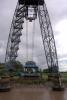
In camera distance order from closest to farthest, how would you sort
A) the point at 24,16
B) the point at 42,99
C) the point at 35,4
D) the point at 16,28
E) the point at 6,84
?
1. the point at 42,99
2. the point at 6,84
3. the point at 35,4
4. the point at 24,16
5. the point at 16,28

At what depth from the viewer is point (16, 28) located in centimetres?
4922

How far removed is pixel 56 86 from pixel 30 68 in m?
26.3

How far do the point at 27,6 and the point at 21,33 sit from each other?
9.11 meters

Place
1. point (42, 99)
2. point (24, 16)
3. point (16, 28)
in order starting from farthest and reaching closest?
1. point (16, 28)
2. point (24, 16)
3. point (42, 99)

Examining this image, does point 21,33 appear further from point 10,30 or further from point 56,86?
point 56,86

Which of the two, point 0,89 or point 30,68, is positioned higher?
point 30,68

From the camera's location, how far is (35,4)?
41.8 metres

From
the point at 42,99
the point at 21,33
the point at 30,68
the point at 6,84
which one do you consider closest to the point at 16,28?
the point at 21,33

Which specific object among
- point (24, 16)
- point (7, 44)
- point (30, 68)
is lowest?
point (30, 68)

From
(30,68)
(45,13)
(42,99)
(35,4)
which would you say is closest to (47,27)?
(45,13)

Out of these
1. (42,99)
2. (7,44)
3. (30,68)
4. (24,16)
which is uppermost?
(24,16)

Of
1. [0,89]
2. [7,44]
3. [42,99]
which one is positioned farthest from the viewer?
[7,44]

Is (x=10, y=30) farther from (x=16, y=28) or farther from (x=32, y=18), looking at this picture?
(x=32, y=18)

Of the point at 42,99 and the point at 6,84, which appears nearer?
the point at 42,99
